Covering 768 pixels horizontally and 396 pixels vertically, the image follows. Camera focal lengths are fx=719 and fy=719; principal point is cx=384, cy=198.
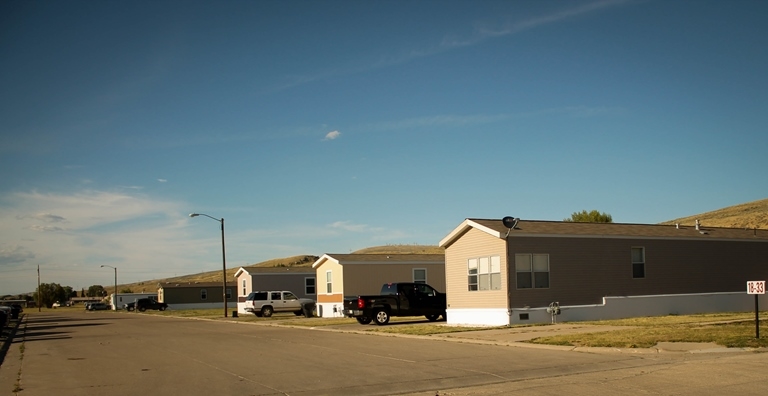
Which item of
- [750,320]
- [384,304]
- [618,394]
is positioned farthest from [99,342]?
[750,320]

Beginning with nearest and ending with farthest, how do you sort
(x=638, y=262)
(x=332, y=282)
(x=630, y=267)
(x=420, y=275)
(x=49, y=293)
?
1. (x=630, y=267)
2. (x=638, y=262)
3. (x=332, y=282)
4. (x=420, y=275)
5. (x=49, y=293)

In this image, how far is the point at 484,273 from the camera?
29266mm

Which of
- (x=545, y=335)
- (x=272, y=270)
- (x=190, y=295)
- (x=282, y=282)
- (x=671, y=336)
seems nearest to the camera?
(x=671, y=336)

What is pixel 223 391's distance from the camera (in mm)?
12781

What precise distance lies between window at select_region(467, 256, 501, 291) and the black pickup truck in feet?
11.8

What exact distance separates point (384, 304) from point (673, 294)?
12.7m

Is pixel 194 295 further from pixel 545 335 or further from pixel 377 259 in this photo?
pixel 545 335

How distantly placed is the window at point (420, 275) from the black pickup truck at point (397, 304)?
13.3m

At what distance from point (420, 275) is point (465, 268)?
16930 mm

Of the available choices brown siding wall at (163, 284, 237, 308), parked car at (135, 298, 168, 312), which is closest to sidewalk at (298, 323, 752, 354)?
parked car at (135, 298, 168, 312)

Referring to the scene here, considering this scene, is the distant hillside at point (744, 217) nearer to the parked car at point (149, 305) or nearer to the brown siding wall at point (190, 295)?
the brown siding wall at point (190, 295)

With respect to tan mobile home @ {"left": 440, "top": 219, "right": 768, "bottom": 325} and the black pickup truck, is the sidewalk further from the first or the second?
the black pickup truck

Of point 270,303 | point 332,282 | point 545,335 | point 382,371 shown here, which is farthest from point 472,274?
point 270,303

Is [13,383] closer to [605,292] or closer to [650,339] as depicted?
[650,339]
